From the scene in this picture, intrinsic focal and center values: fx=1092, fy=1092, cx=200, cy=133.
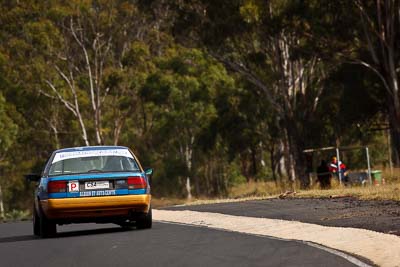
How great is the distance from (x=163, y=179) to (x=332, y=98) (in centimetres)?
2006

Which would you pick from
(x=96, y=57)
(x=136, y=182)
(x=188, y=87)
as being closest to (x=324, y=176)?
(x=136, y=182)

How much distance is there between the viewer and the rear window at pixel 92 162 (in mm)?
16500

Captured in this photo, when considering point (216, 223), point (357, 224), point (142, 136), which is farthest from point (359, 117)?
point (357, 224)

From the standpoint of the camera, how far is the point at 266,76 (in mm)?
50812

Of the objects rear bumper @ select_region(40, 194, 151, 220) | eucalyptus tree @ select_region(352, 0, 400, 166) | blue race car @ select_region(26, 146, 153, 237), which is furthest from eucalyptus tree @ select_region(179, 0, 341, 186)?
rear bumper @ select_region(40, 194, 151, 220)

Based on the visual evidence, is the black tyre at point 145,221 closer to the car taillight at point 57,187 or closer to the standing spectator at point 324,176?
the car taillight at point 57,187

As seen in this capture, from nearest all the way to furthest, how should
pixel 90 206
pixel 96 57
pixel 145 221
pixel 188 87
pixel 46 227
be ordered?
pixel 90 206 < pixel 46 227 < pixel 145 221 < pixel 96 57 < pixel 188 87

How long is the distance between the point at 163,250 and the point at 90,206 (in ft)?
11.7

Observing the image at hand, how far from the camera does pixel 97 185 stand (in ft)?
52.3

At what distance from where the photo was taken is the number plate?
15.9 metres

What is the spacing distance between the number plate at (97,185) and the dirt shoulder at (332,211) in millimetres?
2813

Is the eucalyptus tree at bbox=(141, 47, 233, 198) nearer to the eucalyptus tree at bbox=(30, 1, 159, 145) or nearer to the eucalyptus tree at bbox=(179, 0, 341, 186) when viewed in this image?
the eucalyptus tree at bbox=(30, 1, 159, 145)

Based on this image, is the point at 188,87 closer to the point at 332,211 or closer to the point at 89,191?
the point at 332,211

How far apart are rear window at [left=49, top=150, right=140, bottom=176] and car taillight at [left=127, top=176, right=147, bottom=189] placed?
1.30 feet
